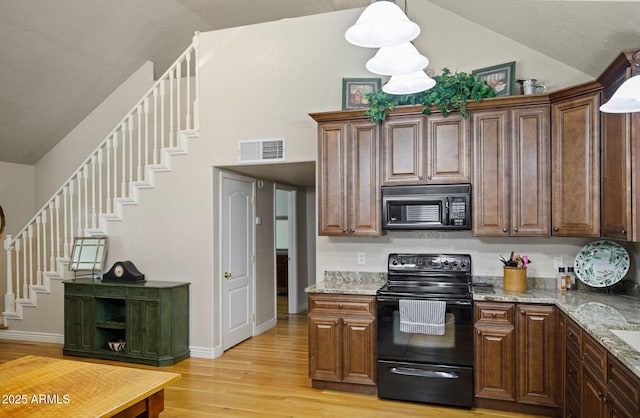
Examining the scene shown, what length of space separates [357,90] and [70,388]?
3.31m

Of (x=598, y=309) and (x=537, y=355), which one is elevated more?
(x=598, y=309)

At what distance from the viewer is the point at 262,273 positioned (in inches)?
246

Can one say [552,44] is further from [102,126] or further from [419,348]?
[102,126]

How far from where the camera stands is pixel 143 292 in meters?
4.78

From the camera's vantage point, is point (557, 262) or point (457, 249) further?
point (457, 249)

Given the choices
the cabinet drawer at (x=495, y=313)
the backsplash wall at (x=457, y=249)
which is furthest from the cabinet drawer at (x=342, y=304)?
the cabinet drawer at (x=495, y=313)

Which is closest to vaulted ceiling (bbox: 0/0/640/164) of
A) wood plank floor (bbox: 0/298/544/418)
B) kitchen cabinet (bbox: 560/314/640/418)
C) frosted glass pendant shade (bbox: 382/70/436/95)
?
frosted glass pendant shade (bbox: 382/70/436/95)

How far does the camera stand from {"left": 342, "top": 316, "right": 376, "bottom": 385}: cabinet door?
381 centimetres

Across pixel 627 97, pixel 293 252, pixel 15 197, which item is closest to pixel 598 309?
pixel 627 97

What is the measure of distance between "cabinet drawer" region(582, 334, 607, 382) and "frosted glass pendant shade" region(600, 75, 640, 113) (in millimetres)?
1181

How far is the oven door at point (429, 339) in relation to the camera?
3551mm

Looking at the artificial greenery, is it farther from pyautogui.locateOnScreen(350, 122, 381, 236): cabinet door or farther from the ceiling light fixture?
the ceiling light fixture

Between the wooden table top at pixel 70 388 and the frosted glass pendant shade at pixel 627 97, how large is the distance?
2.45 metres

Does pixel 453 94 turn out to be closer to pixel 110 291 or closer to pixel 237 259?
pixel 237 259
